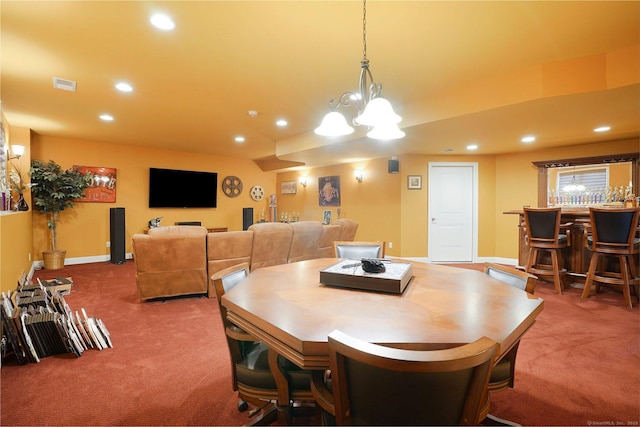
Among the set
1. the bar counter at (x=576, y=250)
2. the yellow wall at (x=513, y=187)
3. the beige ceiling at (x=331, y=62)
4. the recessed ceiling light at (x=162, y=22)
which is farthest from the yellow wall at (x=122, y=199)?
the bar counter at (x=576, y=250)

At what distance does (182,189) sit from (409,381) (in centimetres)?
733

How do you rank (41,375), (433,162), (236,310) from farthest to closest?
1. (433,162)
2. (41,375)
3. (236,310)

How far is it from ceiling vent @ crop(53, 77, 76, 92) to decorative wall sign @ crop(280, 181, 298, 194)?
5.52 metres

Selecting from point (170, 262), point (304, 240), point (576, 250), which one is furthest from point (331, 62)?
point (576, 250)

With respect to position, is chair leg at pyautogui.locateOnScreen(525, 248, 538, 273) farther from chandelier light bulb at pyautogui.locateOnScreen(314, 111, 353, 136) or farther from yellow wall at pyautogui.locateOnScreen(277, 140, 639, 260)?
chandelier light bulb at pyautogui.locateOnScreen(314, 111, 353, 136)

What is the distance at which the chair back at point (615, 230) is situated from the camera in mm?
3225

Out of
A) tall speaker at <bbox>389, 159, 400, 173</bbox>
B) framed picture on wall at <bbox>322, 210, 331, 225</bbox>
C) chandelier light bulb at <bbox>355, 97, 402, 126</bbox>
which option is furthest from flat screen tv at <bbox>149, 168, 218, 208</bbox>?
chandelier light bulb at <bbox>355, 97, 402, 126</bbox>

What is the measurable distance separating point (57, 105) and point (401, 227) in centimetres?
578

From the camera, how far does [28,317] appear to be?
7.30ft

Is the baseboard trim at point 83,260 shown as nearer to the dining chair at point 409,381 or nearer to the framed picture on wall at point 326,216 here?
the framed picture on wall at point 326,216

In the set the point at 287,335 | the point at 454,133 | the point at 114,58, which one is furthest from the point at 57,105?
the point at 454,133

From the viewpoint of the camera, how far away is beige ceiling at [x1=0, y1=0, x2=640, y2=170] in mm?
2107

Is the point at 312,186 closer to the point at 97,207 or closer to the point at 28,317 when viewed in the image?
the point at 97,207

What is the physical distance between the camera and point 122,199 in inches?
254
